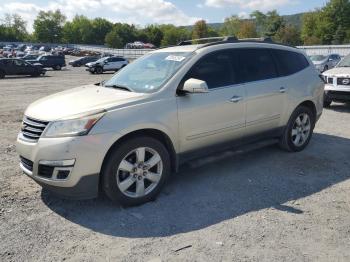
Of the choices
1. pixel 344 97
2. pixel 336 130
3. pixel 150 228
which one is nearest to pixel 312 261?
pixel 150 228

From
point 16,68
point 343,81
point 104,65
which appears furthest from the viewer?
point 104,65

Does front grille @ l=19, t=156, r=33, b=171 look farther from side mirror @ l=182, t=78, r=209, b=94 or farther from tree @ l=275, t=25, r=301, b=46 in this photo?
tree @ l=275, t=25, r=301, b=46

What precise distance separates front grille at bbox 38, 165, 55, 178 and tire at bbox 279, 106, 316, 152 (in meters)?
3.75

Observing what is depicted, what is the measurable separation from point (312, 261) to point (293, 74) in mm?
3568

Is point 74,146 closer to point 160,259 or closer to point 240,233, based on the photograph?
point 160,259

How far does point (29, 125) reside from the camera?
4297 millimetres

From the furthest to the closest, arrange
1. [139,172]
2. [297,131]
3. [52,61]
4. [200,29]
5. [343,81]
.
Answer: [200,29] → [52,61] → [343,81] → [297,131] → [139,172]

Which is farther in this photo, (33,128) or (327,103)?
(327,103)

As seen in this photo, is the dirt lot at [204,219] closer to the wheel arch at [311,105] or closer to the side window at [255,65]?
the wheel arch at [311,105]

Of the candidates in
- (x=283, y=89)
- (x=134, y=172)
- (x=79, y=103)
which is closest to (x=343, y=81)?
(x=283, y=89)

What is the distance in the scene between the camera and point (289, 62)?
6.18 m

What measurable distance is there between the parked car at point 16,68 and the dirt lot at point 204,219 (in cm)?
2337

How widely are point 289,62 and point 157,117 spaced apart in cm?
292

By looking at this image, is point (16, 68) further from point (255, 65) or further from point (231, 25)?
point (231, 25)
